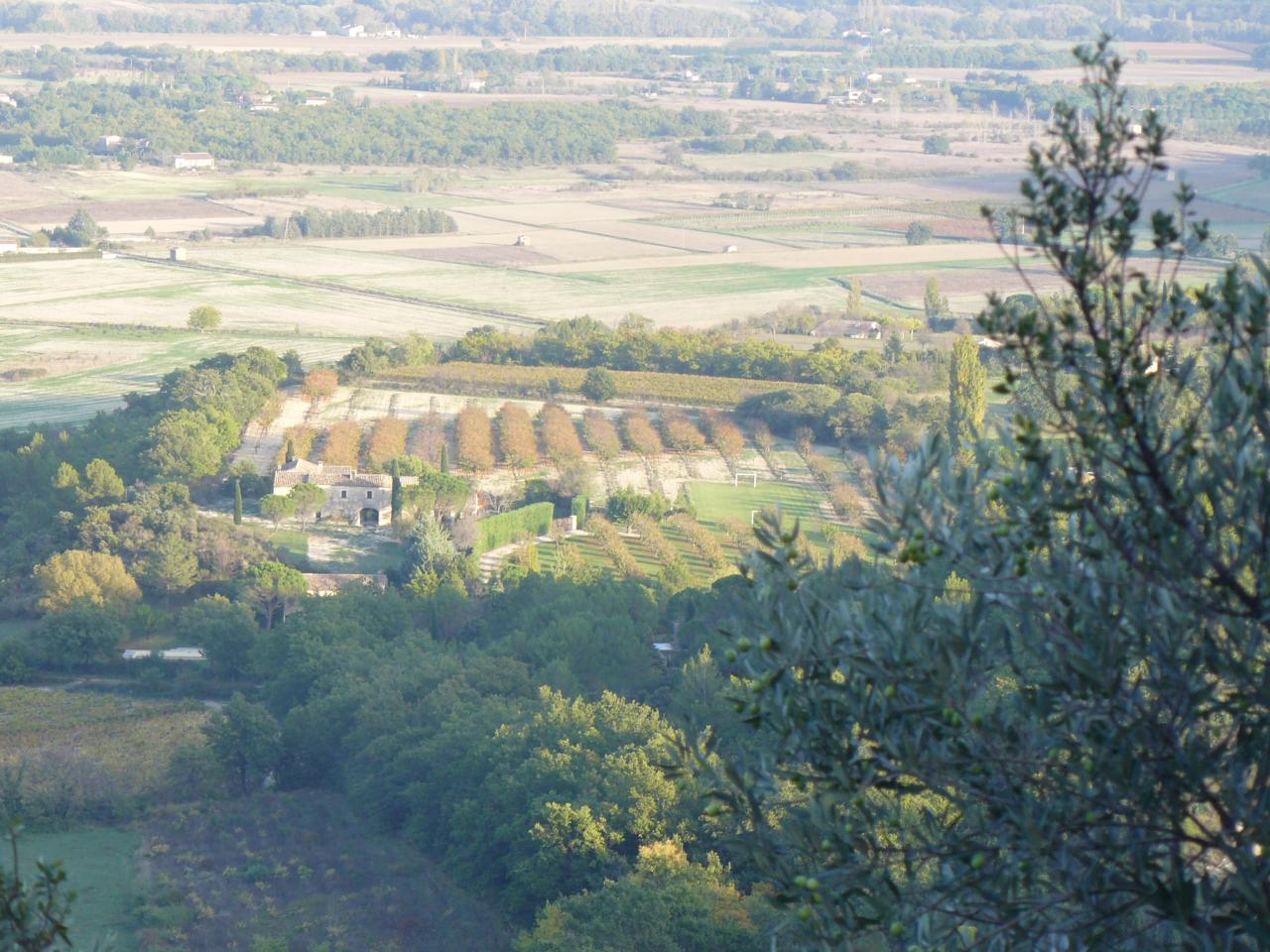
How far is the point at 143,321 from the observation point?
47938 millimetres

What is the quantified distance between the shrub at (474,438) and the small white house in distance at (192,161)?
48.9 metres

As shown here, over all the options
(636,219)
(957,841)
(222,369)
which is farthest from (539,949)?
(636,219)

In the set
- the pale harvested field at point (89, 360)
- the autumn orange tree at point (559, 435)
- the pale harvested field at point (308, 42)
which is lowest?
the pale harvested field at point (89, 360)

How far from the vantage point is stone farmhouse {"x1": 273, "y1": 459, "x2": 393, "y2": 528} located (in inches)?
1154

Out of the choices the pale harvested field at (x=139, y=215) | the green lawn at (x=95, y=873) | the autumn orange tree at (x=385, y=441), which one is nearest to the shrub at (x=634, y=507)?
the autumn orange tree at (x=385, y=441)

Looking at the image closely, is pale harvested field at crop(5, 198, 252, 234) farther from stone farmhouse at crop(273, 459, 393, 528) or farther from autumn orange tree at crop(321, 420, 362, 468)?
stone farmhouse at crop(273, 459, 393, 528)

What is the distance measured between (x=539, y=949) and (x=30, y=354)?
110 feet

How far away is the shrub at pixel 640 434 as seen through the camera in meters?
33.3

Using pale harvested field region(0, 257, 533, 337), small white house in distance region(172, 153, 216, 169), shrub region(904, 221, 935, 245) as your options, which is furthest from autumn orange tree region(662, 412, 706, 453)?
small white house in distance region(172, 153, 216, 169)

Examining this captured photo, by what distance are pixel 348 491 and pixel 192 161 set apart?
5601 centimetres

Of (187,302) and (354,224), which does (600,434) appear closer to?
(187,302)

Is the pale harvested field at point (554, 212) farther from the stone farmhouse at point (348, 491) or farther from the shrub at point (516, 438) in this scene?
the stone farmhouse at point (348, 491)

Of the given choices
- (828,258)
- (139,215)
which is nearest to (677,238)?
(828,258)

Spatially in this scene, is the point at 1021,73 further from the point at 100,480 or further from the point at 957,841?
the point at 957,841
